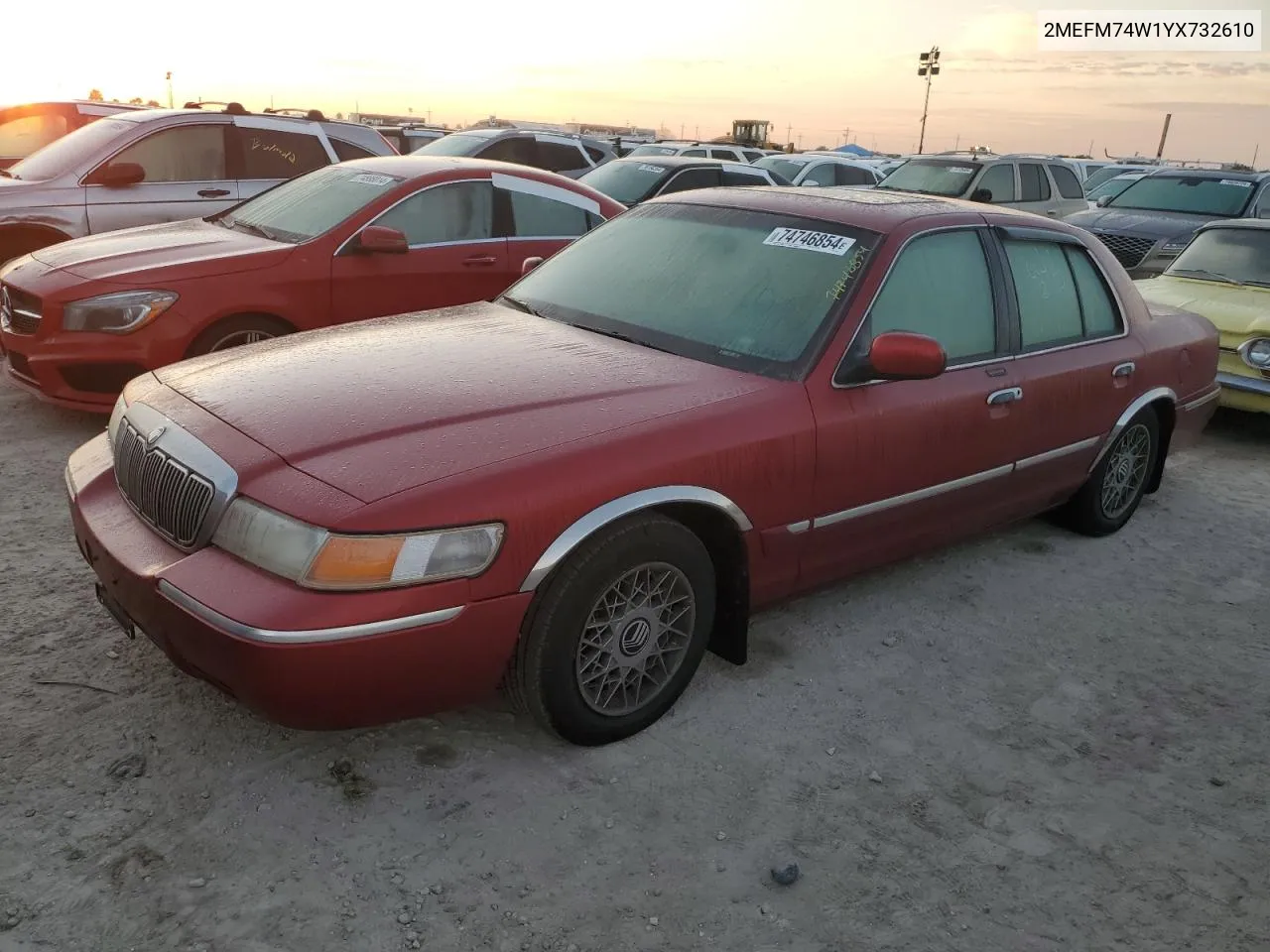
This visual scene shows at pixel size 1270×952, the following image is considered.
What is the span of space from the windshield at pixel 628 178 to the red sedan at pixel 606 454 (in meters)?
7.11

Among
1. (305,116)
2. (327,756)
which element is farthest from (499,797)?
(305,116)

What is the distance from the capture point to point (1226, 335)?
697cm

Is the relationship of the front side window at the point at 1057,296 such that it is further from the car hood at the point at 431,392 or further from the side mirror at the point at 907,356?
the car hood at the point at 431,392

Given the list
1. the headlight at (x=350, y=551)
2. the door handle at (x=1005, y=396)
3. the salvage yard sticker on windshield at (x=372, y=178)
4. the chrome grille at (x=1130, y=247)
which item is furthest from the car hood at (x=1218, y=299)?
the headlight at (x=350, y=551)

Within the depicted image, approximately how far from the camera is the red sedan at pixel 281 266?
530 cm

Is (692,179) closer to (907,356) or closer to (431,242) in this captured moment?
(431,242)

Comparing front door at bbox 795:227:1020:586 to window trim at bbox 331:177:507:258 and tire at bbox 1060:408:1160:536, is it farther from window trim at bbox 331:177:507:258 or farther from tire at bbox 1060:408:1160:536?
window trim at bbox 331:177:507:258

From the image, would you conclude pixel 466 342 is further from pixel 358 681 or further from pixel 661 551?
pixel 358 681

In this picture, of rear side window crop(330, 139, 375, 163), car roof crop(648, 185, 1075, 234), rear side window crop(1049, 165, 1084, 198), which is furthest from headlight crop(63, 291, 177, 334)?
rear side window crop(1049, 165, 1084, 198)

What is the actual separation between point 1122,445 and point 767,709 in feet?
8.93

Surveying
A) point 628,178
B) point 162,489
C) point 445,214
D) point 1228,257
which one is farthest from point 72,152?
point 1228,257

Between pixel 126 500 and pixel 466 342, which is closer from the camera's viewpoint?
pixel 126 500

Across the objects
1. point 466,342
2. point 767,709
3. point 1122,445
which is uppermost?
point 466,342

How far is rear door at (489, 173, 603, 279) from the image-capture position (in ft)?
21.7
